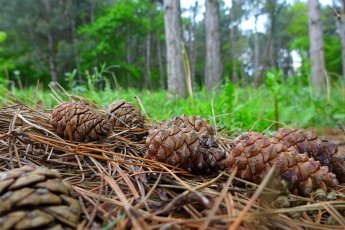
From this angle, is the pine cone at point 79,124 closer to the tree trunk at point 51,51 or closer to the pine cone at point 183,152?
the pine cone at point 183,152

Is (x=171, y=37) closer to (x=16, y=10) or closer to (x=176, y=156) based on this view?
(x=176, y=156)

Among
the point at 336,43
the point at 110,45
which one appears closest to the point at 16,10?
the point at 110,45

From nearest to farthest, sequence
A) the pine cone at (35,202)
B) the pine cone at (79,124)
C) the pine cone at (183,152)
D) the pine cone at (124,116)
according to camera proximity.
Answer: the pine cone at (35,202)
the pine cone at (183,152)
the pine cone at (79,124)
the pine cone at (124,116)

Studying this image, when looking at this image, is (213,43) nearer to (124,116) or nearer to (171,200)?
(124,116)

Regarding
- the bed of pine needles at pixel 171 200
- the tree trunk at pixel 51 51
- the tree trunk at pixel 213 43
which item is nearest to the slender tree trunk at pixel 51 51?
the tree trunk at pixel 51 51

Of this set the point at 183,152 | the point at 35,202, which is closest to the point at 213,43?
the point at 183,152

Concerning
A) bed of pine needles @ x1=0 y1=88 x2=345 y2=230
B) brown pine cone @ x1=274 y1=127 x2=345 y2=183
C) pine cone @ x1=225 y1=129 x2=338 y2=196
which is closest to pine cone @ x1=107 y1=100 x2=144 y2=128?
bed of pine needles @ x1=0 y1=88 x2=345 y2=230
